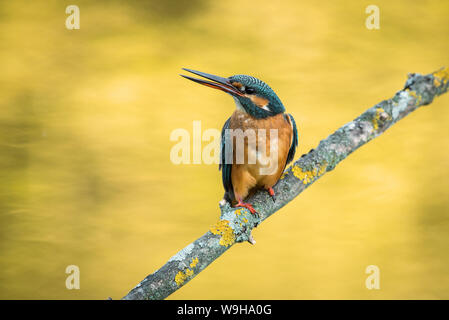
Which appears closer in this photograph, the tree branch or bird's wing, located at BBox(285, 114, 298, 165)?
the tree branch

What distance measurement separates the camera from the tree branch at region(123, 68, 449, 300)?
203 centimetres

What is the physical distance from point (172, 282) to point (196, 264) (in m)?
0.13

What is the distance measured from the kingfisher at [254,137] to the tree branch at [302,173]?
0.28ft

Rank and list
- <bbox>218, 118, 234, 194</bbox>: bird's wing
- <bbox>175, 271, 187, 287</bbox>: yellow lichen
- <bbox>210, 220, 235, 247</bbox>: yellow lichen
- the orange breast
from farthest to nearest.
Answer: <bbox>218, 118, 234, 194</bbox>: bird's wing < the orange breast < <bbox>210, 220, 235, 247</bbox>: yellow lichen < <bbox>175, 271, 187, 287</bbox>: yellow lichen

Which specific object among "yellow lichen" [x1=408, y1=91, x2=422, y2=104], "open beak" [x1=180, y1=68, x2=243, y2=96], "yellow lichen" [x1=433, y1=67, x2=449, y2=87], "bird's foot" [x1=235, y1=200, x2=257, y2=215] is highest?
"yellow lichen" [x1=433, y1=67, x2=449, y2=87]

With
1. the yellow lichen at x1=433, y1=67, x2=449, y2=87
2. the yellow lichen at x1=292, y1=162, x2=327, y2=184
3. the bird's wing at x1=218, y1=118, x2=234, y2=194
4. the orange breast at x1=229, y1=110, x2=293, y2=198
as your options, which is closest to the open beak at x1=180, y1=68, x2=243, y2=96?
the orange breast at x1=229, y1=110, x2=293, y2=198

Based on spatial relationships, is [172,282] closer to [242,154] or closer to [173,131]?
[242,154]

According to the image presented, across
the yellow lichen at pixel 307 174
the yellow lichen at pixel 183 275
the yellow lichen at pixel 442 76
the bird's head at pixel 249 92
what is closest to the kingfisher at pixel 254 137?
the bird's head at pixel 249 92

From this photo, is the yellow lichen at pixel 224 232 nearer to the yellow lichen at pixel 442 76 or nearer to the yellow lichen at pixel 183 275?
the yellow lichen at pixel 183 275

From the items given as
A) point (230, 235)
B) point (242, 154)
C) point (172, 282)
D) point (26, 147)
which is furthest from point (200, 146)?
point (26, 147)

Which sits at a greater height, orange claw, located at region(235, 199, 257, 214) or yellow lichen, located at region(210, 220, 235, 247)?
orange claw, located at region(235, 199, 257, 214)

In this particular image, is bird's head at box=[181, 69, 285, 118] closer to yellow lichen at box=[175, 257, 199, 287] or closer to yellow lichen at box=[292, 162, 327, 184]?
yellow lichen at box=[292, 162, 327, 184]

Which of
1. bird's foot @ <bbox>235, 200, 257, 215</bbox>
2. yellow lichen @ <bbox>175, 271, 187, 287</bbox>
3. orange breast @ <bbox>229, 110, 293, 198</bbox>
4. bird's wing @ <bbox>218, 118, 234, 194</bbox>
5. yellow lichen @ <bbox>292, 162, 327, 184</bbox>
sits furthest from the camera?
bird's wing @ <bbox>218, 118, 234, 194</bbox>

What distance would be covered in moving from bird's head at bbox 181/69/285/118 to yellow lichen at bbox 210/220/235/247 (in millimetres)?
719
